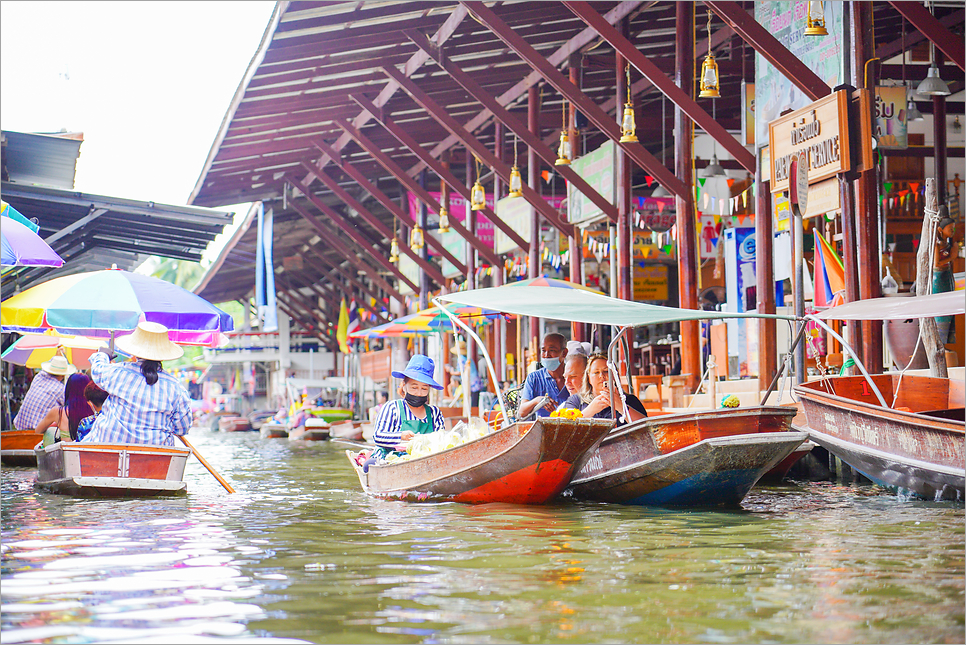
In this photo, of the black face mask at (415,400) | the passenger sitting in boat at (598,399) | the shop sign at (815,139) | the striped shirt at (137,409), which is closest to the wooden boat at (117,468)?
the striped shirt at (137,409)

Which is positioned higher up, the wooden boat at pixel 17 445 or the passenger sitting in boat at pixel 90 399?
the passenger sitting in boat at pixel 90 399

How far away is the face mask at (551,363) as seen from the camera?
11.1 meters

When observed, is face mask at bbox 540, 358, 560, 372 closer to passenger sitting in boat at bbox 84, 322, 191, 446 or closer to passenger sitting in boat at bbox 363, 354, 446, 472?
passenger sitting in boat at bbox 363, 354, 446, 472

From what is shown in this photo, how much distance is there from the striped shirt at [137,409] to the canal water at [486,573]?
0.80 m

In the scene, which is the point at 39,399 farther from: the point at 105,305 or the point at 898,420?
the point at 898,420

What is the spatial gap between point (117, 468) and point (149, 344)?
1.08 metres

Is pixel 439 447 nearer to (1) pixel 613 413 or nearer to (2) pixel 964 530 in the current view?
(1) pixel 613 413

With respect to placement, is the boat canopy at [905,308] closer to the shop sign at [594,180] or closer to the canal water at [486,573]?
the canal water at [486,573]

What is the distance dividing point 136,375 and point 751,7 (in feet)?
33.1

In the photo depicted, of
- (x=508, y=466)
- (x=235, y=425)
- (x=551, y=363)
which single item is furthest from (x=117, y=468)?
(x=235, y=425)

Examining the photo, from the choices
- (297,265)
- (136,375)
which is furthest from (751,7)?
(297,265)

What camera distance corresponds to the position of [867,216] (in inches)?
411

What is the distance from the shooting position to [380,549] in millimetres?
6062

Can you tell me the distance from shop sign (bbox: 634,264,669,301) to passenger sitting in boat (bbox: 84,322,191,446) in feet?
46.1
